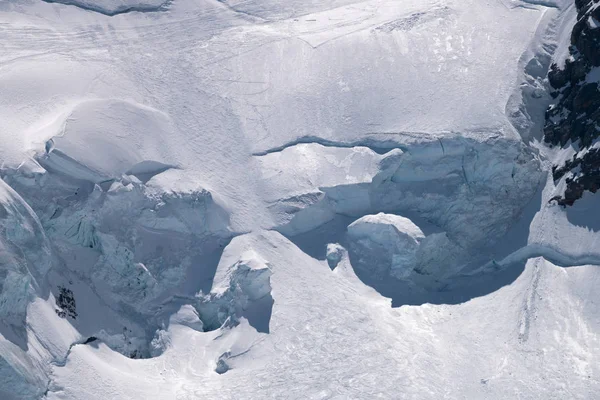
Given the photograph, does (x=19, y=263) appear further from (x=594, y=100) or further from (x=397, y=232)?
(x=594, y=100)

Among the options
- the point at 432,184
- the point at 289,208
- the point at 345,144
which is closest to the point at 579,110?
the point at 432,184

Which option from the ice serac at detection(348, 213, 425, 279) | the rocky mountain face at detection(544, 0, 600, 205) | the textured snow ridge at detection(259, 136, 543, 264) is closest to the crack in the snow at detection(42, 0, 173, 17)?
the textured snow ridge at detection(259, 136, 543, 264)

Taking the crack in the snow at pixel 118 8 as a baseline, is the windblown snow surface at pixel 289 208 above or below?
below

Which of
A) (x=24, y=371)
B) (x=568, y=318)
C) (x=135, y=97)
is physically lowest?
(x=568, y=318)

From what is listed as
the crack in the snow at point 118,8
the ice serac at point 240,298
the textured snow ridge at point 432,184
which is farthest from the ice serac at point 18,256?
the crack in the snow at point 118,8

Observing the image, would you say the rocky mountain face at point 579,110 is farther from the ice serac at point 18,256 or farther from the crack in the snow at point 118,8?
the ice serac at point 18,256

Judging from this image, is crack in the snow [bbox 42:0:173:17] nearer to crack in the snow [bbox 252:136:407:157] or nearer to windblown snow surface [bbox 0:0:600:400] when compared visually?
windblown snow surface [bbox 0:0:600:400]

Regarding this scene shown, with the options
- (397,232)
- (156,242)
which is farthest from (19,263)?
(397,232)
